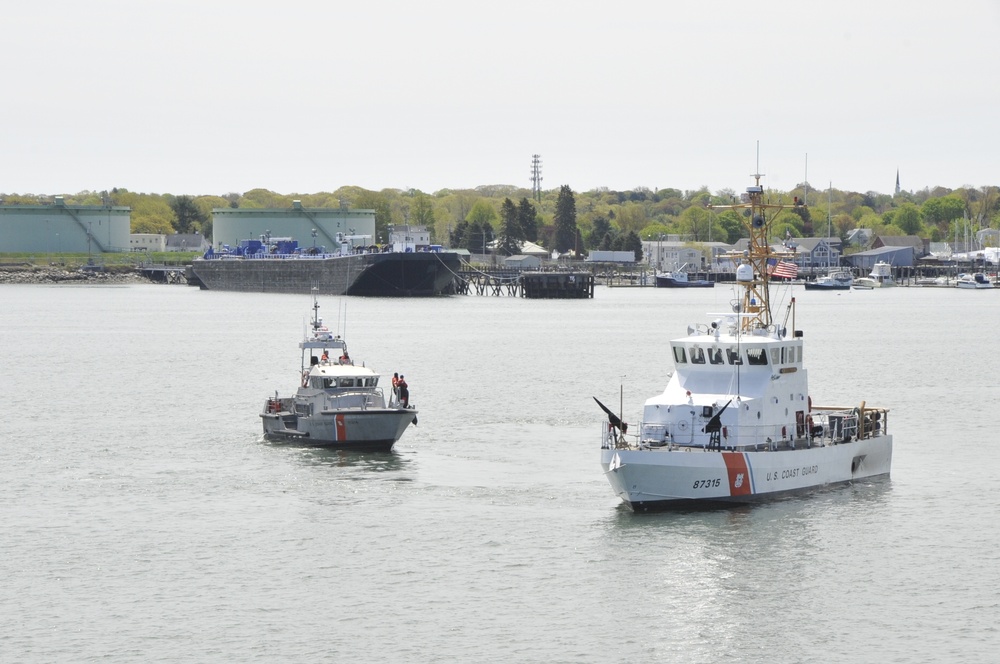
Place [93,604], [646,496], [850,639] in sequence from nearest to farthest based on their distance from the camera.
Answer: [850,639] → [93,604] → [646,496]

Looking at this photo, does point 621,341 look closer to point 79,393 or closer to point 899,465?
point 79,393

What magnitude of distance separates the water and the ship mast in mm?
5724

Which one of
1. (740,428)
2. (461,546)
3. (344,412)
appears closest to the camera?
(461,546)

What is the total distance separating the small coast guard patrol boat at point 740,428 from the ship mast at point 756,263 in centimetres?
4

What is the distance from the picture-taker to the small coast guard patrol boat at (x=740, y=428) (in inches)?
1487

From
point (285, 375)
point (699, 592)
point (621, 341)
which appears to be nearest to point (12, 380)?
point (285, 375)

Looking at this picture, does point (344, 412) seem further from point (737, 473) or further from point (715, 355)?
point (737, 473)

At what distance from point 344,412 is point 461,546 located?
14.4m

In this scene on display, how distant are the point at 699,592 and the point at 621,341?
73.3 meters

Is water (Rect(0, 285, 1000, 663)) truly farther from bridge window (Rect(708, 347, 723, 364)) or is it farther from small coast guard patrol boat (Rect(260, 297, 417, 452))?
bridge window (Rect(708, 347, 723, 364))

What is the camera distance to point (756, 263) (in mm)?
43688

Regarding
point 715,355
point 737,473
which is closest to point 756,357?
point 715,355

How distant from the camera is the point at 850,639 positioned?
28.9 meters

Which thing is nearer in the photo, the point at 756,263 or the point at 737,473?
the point at 737,473
